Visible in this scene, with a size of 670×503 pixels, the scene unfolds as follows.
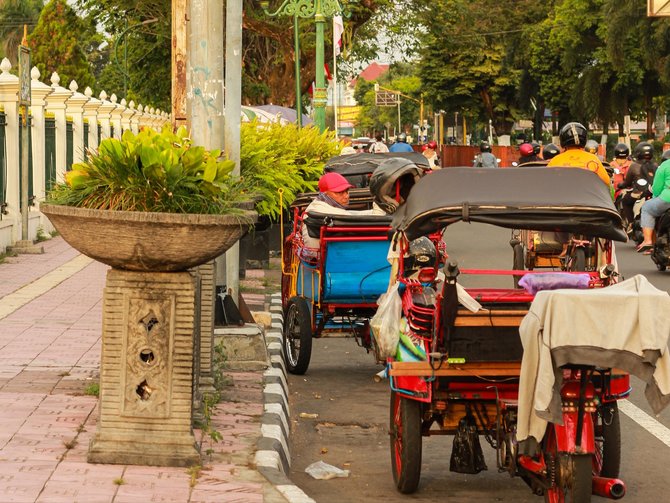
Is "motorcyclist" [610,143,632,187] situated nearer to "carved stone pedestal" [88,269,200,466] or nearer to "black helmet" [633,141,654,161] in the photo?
"black helmet" [633,141,654,161]

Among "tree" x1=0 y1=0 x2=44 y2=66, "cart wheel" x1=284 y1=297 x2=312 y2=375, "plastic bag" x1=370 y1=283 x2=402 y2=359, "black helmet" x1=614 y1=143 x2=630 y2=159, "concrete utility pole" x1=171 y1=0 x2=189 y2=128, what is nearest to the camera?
"plastic bag" x1=370 y1=283 x2=402 y2=359

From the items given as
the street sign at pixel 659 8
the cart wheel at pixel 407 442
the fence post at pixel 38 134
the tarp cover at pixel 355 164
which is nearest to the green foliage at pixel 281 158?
the tarp cover at pixel 355 164

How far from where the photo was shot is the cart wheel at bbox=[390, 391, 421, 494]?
6934 millimetres

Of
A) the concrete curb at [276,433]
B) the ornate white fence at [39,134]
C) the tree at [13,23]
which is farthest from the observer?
the tree at [13,23]

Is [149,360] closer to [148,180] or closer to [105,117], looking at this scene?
[148,180]

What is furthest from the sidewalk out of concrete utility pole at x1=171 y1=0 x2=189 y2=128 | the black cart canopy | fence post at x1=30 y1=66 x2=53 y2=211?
fence post at x1=30 y1=66 x2=53 y2=211

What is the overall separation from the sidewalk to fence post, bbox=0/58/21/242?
7649mm

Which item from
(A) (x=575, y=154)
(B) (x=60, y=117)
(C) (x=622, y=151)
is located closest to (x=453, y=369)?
(A) (x=575, y=154)

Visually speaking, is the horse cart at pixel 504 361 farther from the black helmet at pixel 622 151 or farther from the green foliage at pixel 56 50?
the green foliage at pixel 56 50

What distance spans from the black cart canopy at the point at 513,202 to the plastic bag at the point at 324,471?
1.46 meters

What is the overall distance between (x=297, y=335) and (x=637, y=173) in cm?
1335

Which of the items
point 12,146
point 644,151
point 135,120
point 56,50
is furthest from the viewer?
point 56,50

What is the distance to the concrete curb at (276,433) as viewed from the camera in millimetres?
6570

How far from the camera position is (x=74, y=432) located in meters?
7.36
